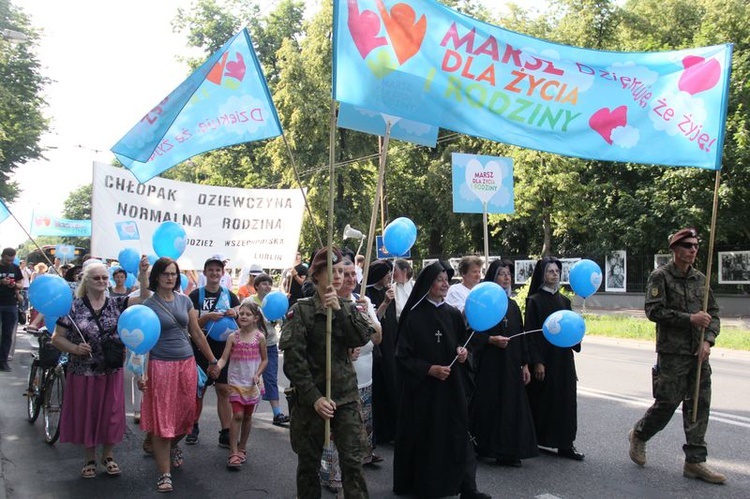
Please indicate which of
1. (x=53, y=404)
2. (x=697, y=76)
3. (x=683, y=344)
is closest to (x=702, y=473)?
(x=683, y=344)

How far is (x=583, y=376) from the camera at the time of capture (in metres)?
10.9

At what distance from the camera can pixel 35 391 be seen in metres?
7.81

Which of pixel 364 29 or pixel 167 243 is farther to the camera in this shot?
pixel 167 243

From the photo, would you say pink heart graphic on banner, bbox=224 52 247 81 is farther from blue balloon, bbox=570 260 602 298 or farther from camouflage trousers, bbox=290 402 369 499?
blue balloon, bbox=570 260 602 298

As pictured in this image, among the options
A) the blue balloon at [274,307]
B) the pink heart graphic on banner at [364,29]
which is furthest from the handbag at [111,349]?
the pink heart graphic on banner at [364,29]

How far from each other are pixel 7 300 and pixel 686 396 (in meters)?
10.4

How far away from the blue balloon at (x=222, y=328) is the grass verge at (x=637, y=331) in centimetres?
1223

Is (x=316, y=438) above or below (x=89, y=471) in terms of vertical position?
above

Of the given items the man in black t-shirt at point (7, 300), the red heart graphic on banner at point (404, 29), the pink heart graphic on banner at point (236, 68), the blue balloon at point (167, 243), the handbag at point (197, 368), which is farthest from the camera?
the man in black t-shirt at point (7, 300)

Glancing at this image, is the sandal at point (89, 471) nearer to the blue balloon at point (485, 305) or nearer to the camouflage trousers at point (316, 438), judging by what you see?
the camouflage trousers at point (316, 438)

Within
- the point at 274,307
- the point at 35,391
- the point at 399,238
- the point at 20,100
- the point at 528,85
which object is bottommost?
the point at 35,391

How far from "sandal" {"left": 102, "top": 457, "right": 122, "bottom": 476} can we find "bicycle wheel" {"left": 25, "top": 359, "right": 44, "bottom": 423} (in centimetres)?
204

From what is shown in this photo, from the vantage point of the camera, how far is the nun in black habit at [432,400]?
4.98m

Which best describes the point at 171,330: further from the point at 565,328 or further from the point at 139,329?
the point at 565,328
